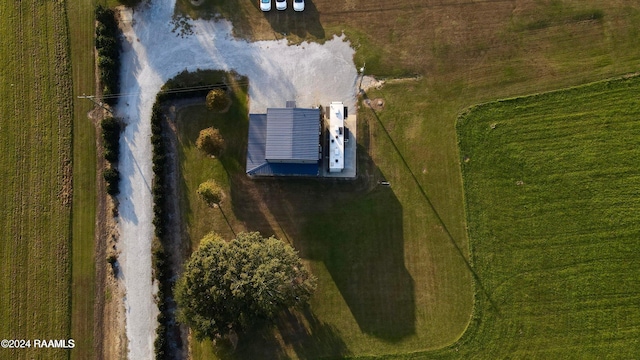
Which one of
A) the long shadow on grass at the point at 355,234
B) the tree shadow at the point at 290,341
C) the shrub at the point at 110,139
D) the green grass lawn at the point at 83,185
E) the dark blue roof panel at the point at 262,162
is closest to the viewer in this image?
the tree shadow at the point at 290,341

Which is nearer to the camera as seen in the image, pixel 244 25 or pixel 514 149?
pixel 514 149

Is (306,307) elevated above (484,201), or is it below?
below

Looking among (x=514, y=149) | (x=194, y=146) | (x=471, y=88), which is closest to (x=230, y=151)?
(x=194, y=146)

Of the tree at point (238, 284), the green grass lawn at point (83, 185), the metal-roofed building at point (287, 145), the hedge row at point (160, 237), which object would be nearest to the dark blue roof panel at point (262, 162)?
the metal-roofed building at point (287, 145)

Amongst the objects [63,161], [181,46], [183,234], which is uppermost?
[181,46]

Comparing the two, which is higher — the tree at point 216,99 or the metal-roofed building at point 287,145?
the tree at point 216,99

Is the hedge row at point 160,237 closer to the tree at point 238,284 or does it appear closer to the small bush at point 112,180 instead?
the small bush at point 112,180

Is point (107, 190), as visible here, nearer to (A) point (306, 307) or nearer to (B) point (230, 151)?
(B) point (230, 151)
